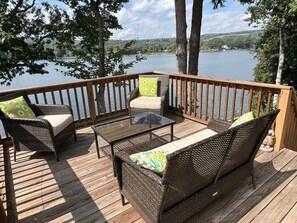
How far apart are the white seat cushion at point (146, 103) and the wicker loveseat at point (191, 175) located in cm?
212

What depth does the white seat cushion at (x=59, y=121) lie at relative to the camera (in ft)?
9.84

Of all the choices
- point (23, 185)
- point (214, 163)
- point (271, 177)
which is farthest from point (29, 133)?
point (271, 177)

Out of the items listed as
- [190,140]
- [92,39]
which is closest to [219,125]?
[190,140]

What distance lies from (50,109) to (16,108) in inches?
20.1

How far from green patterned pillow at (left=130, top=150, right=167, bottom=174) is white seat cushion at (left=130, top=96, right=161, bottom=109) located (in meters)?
2.36

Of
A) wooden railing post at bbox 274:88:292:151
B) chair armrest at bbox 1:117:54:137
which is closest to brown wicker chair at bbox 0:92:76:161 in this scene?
chair armrest at bbox 1:117:54:137

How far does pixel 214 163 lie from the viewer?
5.55 feet

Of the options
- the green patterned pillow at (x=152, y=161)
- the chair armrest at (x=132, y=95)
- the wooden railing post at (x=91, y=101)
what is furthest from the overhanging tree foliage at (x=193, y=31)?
the green patterned pillow at (x=152, y=161)

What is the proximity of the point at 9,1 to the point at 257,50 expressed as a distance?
536 inches

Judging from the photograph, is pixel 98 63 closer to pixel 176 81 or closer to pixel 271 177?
pixel 176 81

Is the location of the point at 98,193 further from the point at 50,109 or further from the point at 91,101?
the point at 91,101

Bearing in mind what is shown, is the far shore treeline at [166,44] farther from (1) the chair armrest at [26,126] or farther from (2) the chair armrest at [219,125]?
(1) the chair armrest at [26,126]

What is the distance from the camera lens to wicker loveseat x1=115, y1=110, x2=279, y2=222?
55.9 inches

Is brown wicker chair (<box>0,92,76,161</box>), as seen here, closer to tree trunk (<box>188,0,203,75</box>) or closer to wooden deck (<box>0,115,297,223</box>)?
wooden deck (<box>0,115,297,223</box>)
